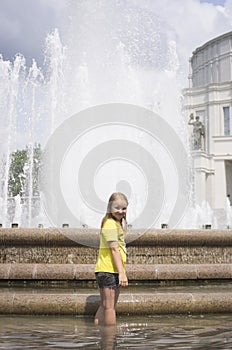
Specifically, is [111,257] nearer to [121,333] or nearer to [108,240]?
[108,240]

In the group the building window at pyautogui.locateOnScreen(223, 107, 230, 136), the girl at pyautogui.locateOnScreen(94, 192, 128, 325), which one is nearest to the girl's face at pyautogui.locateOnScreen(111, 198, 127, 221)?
the girl at pyautogui.locateOnScreen(94, 192, 128, 325)

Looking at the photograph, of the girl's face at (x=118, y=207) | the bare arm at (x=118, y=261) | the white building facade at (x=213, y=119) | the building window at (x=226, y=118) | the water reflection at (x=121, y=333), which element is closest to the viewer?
the water reflection at (x=121, y=333)

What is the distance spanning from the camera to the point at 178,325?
4891mm

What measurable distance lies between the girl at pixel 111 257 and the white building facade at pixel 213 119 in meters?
31.3

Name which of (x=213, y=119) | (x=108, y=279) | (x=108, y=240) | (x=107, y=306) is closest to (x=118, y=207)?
(x=108, y=240)

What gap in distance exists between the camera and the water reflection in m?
3.93

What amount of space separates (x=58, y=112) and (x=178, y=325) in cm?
1555

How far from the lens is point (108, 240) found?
14.5 feet

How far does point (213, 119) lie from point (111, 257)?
147ft

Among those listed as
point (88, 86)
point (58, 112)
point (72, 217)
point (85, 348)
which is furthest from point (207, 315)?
point (88, 86)

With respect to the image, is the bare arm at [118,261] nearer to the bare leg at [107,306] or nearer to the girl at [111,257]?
the girl at [111,257]

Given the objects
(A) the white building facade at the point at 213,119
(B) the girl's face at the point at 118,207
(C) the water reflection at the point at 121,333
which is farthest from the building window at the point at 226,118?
(B) the girl's face at the point at 118,207

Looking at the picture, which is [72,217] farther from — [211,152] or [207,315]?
[211,152]

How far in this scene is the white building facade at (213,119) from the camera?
140 feet
